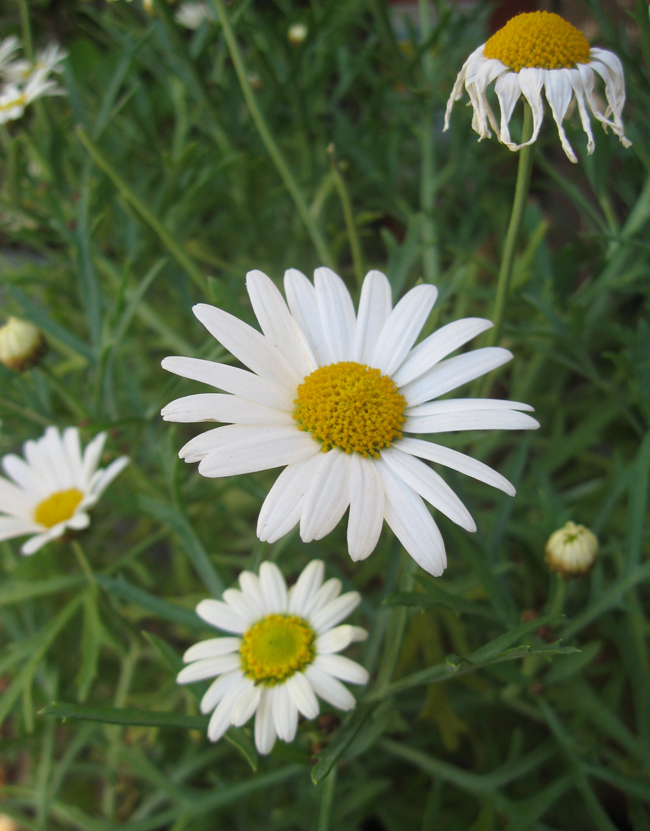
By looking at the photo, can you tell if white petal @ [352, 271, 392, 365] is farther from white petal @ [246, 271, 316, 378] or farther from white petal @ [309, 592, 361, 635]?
white petal @ [309, 592, 361, 635]

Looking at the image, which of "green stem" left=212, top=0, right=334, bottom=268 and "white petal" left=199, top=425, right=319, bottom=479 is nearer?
"white petal" left=199, top=425, right=319, bottom=479

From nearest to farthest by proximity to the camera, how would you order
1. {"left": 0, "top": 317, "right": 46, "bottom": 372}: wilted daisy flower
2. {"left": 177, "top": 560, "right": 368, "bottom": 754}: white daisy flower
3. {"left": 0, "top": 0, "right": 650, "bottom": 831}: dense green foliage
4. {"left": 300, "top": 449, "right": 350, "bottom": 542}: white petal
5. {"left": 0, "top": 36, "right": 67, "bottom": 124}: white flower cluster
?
{"left": 300, "top": 449, "right": 350, "bottom": 542}: white petal
{"left": 177, "top": 560, "right": 368, "bottom": 754}: white daisy flower
{"left": 0, "top": 0, "right": 650, "bottom": 831}: dense green foliage
{"left": 0, "top": 317, "right": 46, "bottom": 372}: wilted daisy flower
{"left": 0, "top": 36, "right": 67, "bottom": 124}: white flower cluster

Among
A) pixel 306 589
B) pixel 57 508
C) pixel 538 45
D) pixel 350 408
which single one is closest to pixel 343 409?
pixel 350 408

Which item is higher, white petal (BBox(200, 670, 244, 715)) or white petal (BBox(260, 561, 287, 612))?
white petal (BBox(260, 561, 287, 612))

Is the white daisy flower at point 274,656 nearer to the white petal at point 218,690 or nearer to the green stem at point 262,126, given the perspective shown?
the white petal at point 218,690

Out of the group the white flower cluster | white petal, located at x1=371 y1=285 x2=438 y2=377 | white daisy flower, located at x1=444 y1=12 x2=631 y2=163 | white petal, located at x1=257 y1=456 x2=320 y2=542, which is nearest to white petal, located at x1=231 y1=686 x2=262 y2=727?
white petal, located at x1=257 y1=456 x2=320 y2=542

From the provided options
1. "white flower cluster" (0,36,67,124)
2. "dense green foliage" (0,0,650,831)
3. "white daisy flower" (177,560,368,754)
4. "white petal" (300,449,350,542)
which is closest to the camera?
"white petal" (300,449,350,542)
